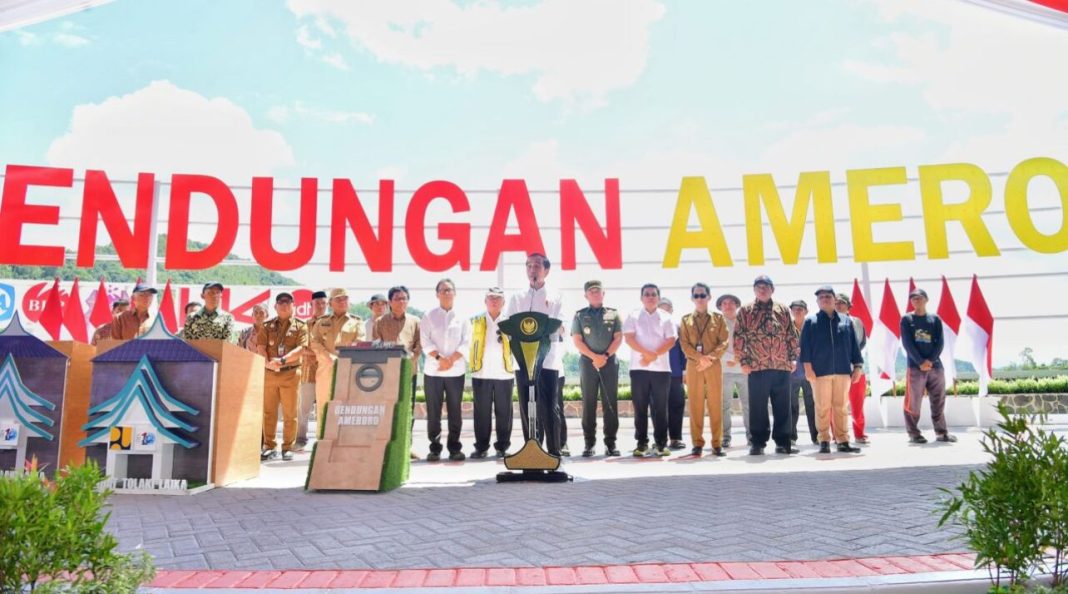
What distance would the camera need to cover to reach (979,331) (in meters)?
11.8

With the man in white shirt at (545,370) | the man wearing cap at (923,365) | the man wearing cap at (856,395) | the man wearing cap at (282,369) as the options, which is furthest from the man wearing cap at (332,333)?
the man wearing cap at (923,365)

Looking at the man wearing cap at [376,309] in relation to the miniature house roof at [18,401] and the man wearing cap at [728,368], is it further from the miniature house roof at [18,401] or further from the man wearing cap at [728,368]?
the man wearing cap at [728,368]

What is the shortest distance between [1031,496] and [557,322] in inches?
162

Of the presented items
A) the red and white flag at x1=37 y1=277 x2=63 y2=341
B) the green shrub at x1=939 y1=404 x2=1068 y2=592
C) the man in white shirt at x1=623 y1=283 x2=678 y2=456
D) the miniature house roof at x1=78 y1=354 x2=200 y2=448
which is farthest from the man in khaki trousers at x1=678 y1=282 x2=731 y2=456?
the red and white flag at x1=37 y1=277 x2=63 y2=341

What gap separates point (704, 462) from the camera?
23.0 feet

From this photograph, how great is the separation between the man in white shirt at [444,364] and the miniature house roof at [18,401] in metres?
3.61

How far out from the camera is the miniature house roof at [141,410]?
5.46 metres

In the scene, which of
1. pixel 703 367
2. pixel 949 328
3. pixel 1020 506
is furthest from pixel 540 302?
pixel 949 328

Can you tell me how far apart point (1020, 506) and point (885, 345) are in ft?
34.9

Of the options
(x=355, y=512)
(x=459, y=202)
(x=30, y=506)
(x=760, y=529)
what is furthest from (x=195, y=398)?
(x=459, y=202)

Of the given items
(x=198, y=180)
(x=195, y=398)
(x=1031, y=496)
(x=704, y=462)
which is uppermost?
→ (x=198, y=180)

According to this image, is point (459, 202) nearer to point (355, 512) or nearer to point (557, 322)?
point (557, 322)

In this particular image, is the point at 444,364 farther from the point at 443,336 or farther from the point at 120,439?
the point at 120,439

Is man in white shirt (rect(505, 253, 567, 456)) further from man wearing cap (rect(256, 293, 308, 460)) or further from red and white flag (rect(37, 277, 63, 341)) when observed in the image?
red and white flag (rect(37, 277, 63, 341))
